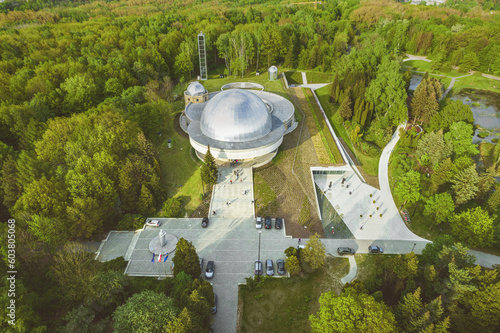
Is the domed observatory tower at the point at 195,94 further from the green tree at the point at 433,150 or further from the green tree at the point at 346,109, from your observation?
the green tree at the point at 433,150

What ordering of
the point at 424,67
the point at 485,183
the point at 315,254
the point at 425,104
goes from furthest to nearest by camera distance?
1. the point at 424,67
2. the point at 425,104
3. the point at 485,183
4. the point at 315,254

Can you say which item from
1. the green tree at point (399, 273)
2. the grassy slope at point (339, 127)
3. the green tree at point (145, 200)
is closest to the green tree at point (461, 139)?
the grassy slope at point (339, 127)

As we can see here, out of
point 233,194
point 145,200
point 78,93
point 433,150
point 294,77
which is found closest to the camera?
point 145,200

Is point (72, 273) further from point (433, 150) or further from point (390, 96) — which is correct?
point (390, 96)

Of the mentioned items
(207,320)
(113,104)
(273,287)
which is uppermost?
(113,104)

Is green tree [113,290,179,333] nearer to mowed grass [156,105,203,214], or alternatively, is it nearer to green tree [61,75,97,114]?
mowed grass [156,105,203,214]

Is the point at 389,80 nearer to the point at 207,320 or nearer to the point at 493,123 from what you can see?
the point at 493,123

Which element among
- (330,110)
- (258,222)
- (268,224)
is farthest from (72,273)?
(330,110)

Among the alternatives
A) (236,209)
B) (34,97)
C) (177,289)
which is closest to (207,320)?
(177,289)
